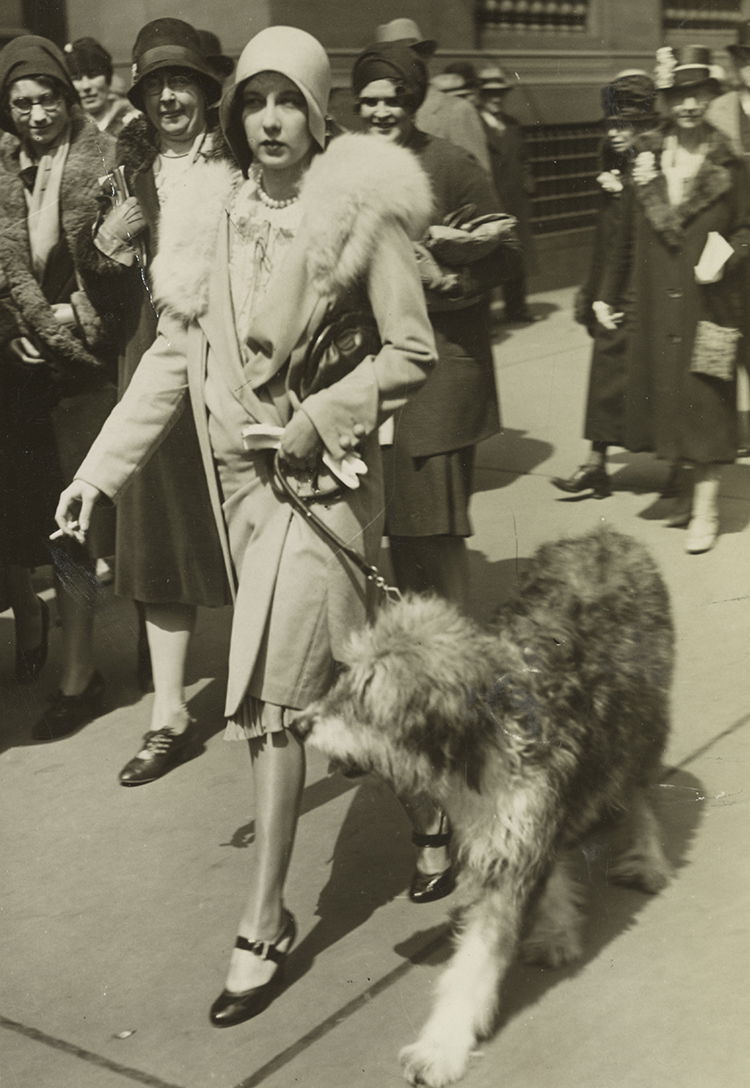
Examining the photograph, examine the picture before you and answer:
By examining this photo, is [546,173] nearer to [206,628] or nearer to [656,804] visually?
[206,628]

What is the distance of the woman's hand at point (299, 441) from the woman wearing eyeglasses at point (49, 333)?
2022mm

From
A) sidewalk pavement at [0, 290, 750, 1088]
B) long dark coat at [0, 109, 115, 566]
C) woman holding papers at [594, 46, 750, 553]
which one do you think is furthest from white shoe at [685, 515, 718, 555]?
long dark coat at [0, 109, 115, 566]

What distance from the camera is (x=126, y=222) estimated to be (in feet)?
16.3

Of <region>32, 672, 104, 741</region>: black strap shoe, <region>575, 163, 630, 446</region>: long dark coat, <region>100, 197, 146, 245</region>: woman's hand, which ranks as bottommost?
<region>32, 672, 104, 741</region>: black strap shoe

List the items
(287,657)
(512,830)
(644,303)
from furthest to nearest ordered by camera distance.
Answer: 1. (644,303)
2. (287,657)
3. (512,830)

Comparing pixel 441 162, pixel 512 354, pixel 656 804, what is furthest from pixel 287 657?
pixel 512 354

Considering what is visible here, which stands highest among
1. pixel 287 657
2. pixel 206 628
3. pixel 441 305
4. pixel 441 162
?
pixel 441 162

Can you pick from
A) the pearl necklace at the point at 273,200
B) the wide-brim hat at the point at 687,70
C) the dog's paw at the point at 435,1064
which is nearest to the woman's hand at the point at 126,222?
the pearl necklace at the point at 273,200

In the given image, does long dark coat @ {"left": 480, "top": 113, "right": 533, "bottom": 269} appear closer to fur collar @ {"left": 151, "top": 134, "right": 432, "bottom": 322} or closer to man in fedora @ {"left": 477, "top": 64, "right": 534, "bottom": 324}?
man in fedora @ {"left": 477, "top": 64, "right": 534, "bottom": 324}

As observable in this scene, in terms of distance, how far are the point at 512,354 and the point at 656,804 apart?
7614 millimetres

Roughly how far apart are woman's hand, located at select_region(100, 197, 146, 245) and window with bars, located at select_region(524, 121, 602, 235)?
10.6 meters

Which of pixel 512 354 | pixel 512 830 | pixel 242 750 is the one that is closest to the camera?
pixel 512 830

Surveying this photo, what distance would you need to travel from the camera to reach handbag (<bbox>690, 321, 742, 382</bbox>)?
7.02 metres

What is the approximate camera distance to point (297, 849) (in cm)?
A: 449
